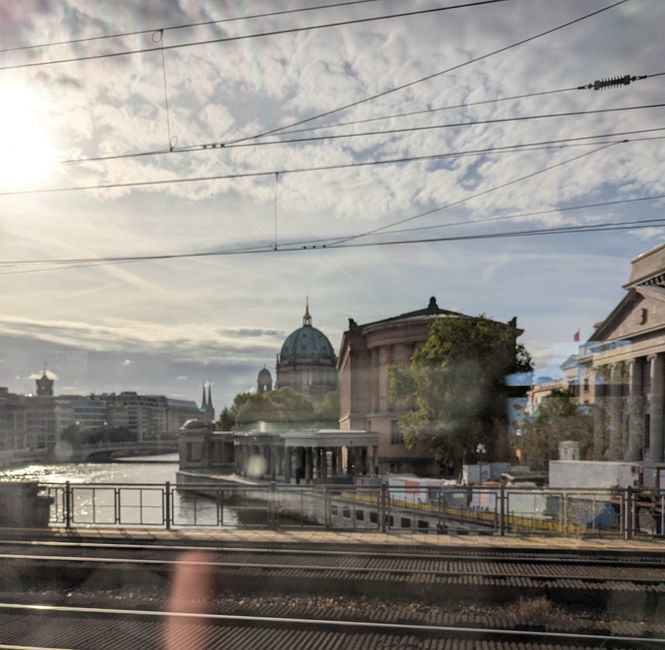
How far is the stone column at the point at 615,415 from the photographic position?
45.5 m

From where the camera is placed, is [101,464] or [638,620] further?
[101,464]

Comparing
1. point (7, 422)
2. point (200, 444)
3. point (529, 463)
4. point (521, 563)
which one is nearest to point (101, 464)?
point (7, 422)

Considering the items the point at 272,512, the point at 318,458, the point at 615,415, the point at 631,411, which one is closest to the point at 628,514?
the point at 272,512

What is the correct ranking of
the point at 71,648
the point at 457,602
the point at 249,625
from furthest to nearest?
the point at 457,602, the point at 249,625, the point at 71,648

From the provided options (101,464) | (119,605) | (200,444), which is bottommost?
(101,464)

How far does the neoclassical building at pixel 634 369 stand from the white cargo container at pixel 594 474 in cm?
872

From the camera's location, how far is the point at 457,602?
11.1 m

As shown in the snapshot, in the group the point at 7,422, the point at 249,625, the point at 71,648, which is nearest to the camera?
the point at 71,648

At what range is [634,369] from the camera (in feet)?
146

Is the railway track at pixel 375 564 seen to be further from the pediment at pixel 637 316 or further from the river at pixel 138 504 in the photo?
the pediment at pixel 637 316

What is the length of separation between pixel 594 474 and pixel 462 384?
16.4 m

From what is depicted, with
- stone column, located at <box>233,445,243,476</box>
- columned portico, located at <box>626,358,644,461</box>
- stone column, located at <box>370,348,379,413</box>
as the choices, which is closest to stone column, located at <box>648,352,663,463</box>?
columned portico, located at <box>626,358,644,461</box>

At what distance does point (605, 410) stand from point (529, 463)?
23.3ft

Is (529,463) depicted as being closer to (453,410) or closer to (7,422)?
(453,410)
